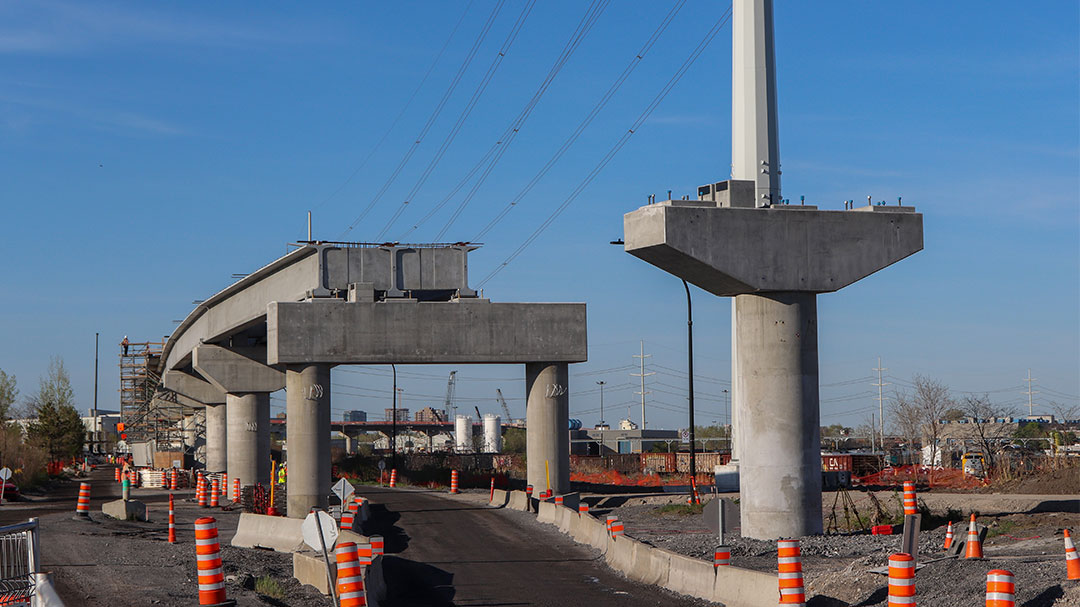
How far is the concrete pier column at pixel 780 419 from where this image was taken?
24328 mm

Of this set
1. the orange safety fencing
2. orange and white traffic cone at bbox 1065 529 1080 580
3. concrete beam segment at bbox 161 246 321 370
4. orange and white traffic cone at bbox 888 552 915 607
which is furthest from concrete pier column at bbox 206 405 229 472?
orange and white traffic cone at bbox 888 552 915 607

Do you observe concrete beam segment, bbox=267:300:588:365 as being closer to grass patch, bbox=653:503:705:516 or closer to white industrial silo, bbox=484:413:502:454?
grass patch, bbox=653:503:705:516

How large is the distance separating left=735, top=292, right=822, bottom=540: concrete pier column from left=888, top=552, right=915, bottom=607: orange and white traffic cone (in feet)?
38.0

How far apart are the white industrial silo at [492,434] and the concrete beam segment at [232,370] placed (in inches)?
4092

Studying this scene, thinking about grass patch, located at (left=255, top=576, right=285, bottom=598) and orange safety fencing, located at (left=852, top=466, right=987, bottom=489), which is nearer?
grass patch, located at (left=255, top=576, right=285, bottom=598)

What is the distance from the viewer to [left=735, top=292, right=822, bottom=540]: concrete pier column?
2433cm

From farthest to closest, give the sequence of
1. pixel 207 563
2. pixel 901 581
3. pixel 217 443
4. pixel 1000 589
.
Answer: pixel 217 443, pixel 207 563, pixel 901 581, pixel 1000 589

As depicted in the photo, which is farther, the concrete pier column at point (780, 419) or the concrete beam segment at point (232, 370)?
the concrete beam segment at point (232, 370)

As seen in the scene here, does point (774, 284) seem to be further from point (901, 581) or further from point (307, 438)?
point (307, 438)

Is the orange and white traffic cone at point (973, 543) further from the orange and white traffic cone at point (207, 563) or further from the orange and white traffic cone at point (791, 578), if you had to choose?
the orange and white traffic cone at point (207, 563)

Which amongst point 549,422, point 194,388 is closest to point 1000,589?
point 549,422

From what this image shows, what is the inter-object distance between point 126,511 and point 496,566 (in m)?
18.8

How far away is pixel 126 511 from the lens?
38781mm

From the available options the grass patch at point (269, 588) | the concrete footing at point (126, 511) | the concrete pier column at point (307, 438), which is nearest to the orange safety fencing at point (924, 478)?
the concrete pier column at point (307, 438)
